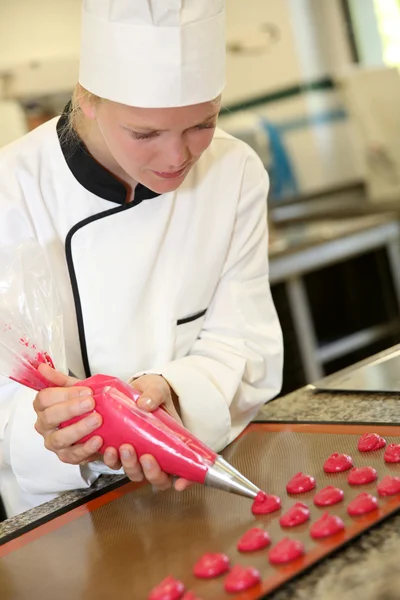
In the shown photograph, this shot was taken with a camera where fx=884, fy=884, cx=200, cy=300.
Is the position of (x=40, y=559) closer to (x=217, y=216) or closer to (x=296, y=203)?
(x=217, y=216)

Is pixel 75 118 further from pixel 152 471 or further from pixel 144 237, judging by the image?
pixel 152 471

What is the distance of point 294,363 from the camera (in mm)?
3422

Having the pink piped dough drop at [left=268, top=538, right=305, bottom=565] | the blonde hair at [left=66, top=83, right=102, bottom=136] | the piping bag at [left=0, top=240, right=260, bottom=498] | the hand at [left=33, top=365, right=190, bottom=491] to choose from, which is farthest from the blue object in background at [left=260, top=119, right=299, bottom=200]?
the pink piped dough drop at [left=268, top=538, right=305, bottom=565]

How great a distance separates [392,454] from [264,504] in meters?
0.18


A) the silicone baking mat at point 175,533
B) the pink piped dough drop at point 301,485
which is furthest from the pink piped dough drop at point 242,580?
the pink piped dough drop at point 301,485

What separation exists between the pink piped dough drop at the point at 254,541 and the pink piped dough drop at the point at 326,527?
0.16 feet

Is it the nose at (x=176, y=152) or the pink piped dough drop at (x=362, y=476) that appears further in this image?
the nose at (x=176, y=152)

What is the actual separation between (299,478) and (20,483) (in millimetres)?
468

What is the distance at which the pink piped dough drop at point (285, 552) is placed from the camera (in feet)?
2.96

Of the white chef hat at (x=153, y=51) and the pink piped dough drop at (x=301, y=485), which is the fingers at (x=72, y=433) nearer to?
the pink piped dough drop at (x=301, y=485)

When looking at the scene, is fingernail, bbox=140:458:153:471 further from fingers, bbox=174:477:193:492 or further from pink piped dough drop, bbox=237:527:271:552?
pink piped dough drop, bbox=237:527:271:552

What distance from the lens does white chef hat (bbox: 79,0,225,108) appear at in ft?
4.05

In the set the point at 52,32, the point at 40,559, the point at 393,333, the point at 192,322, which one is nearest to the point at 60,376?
the point at 40,559

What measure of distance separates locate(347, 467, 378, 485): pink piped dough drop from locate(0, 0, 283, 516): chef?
25 cm
